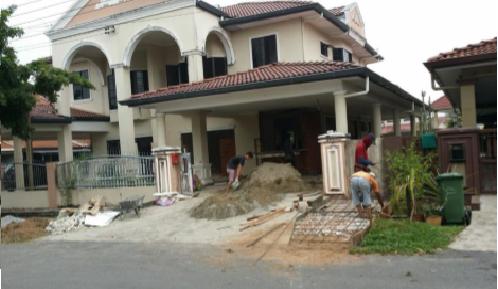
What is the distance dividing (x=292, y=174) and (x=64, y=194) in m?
8.00

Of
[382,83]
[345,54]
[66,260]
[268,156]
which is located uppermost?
[345,54]

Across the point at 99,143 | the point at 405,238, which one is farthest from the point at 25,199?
the point at 405,238

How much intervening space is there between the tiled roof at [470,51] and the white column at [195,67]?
29.2 feet

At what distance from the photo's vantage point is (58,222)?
47.4 ft

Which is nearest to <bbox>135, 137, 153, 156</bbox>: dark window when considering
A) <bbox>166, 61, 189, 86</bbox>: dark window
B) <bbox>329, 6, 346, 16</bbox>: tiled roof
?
<bbox>166, 61, 189, 86</bbox>: dark window

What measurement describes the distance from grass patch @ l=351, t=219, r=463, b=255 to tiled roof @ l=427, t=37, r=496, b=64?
17.3 ft

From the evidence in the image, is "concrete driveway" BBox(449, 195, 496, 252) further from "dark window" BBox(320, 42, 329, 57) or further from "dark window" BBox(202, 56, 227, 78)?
"dark window" BBox(320, 42, 329, 57)

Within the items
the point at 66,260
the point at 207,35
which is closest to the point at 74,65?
the point at 207,35

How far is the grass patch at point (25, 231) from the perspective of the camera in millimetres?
13219

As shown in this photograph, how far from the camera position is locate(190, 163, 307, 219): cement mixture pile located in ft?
42.3

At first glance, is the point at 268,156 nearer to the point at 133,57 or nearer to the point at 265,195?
the point at 265,195

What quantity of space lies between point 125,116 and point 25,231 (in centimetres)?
840

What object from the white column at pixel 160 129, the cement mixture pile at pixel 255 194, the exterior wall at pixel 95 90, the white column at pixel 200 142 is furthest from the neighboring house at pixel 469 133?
the exterior wall at pixel 95 90

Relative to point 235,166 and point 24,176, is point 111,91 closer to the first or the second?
point 24,176
